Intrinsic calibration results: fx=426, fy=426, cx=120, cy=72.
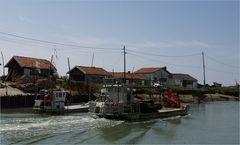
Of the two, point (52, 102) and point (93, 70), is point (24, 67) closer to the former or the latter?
point (93, 70)

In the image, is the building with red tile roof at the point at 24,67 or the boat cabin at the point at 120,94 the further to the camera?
the building with red tile roof at the point at 24,67

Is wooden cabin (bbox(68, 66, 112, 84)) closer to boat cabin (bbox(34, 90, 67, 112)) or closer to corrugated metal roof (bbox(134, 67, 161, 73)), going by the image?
corrugated metal roof (bbox(134, 67, 161, 73))

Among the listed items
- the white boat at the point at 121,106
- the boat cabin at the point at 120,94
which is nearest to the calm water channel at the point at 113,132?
the white boat at the point at 121,106

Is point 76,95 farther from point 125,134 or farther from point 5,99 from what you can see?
point 125,134

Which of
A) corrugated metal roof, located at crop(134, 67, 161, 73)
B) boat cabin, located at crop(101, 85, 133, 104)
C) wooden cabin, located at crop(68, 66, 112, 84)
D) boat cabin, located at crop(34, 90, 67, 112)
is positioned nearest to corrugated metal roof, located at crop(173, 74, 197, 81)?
corrugated metal roof, located at crop(134, 67, 161, 73)

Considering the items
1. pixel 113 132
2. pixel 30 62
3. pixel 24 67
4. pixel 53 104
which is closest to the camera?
pixel 113 132

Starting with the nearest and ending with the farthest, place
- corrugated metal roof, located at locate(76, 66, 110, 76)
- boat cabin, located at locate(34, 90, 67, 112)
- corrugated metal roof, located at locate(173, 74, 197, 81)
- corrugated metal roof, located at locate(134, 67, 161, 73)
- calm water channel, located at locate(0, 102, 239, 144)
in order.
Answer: calm water channel, located at locate(0, 102, 239, 144) < boat cabin, located at locate(34, 90, 67, 112) < corrugated metal roof, located at locate(76, 66, 110, 76) < corrugated metal roof, located at locate(134, 67, 161, 73) < corrugated metal roof, located at locate(173, 74, 197, 81)

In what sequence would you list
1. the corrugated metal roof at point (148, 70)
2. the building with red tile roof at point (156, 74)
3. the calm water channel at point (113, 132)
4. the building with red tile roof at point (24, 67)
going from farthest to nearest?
the corrugated metal roof at point (148, 70), the building with red tile roof at point (156, 74), the building with red tile roof at point (24, 67), the calm water channel at point (113, 132)

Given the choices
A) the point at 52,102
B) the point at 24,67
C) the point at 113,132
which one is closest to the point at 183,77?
the point at 24,67

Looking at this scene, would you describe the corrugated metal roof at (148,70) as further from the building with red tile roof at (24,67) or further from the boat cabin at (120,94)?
the boat cabin at (120,94)

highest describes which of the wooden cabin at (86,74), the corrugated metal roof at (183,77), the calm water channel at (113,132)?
the corrugated metal roof at (183,77)

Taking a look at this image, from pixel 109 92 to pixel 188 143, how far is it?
1603 centimetres

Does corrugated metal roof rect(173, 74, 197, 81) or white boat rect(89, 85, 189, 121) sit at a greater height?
corrugated metal roof rect(173, 74, 197, 81)

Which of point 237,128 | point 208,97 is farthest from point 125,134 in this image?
point 208,97
